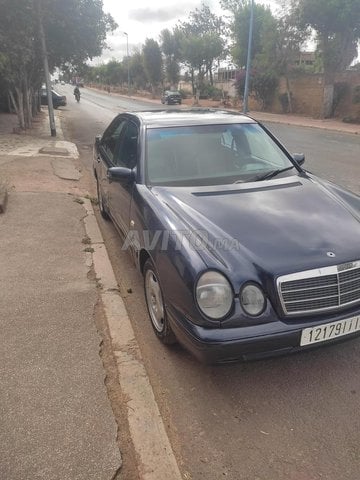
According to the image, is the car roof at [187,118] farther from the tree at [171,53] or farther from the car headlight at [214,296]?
the tree at [171,53]

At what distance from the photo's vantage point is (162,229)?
297cm

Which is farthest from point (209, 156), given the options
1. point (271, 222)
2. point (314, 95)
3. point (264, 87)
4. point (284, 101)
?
point (264, 87)

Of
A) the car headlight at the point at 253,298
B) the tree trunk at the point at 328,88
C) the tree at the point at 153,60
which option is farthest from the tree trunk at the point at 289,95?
the tree at the point at 153,60

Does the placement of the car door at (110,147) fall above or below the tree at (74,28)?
below

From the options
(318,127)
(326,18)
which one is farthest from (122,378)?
(326,18)

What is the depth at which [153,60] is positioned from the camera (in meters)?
63.4

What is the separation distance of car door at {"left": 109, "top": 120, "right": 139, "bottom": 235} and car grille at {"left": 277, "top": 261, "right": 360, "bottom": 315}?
1850 mm

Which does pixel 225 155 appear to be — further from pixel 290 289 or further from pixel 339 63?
pixel 339 63

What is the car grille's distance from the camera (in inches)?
95.7

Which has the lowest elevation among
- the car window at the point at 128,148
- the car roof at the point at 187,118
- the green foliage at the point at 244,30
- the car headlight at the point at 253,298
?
the car headlight at the point at 253,298

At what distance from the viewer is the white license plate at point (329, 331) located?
2.45m

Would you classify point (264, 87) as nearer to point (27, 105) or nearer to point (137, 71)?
point (27, 105)

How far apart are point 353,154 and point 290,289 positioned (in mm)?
11789

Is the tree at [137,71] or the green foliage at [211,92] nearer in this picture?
the green foliage at [211,92]
